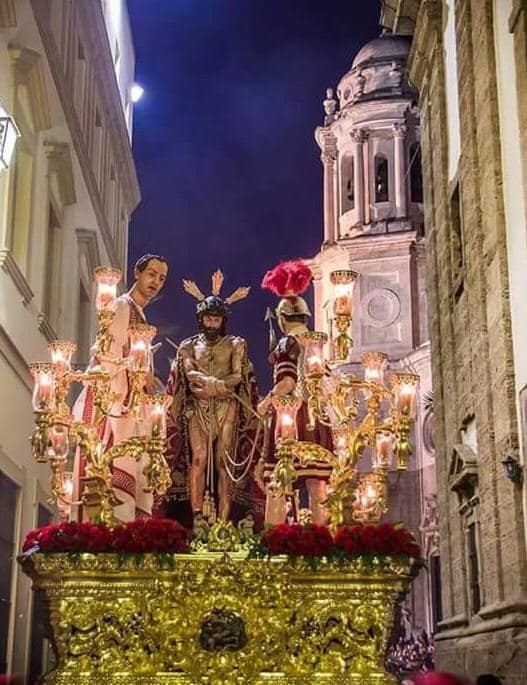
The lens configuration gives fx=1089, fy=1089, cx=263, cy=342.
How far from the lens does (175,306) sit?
3981 cm

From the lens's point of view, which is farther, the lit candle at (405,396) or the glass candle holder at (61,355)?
the lit candle at (405,396)

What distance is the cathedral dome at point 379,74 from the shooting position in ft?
124

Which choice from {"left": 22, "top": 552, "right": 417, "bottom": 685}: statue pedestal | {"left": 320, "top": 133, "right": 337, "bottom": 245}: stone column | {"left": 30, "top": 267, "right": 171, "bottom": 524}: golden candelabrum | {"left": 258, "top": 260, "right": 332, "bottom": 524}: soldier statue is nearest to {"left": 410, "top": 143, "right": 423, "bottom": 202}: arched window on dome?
{"left": 320, "top": 133, "right": 337, "bottom": 245}: stone column

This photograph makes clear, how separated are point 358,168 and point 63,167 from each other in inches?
815

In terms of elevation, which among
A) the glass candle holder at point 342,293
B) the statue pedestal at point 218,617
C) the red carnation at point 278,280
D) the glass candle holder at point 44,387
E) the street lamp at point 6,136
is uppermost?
the street lamp at point 6,136

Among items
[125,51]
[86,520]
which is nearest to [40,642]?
[86,520]

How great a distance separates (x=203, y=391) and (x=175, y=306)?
28.6m

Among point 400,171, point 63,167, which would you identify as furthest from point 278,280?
point 400,171

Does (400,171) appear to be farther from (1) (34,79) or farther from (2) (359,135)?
(1) (34,79)

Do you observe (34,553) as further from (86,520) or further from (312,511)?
(312,511)

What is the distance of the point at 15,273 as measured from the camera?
14172 mm

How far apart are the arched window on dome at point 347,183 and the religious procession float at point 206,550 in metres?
27.4

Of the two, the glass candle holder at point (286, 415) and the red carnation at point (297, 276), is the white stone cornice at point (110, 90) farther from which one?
the glass candle holder at point (286, 415)

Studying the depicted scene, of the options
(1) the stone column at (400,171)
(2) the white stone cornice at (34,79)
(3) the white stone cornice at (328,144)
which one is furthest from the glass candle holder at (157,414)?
(3) the white stone cornice at (328,144)
